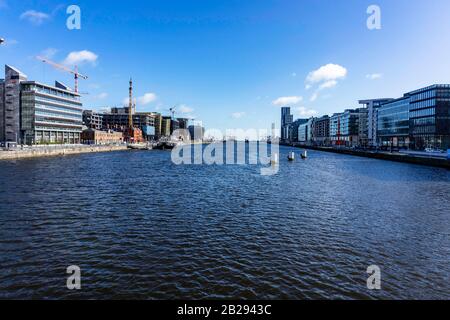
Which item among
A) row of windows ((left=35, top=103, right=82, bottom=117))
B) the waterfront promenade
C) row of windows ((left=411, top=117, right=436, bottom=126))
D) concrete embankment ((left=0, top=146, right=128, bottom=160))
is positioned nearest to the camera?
concrete embankment ((left=0, top=146, right=128, bottom=160))

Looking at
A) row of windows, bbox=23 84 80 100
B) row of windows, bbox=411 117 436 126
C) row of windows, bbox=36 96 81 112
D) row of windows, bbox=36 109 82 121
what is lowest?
row of windows, bbox=411 117 436 126

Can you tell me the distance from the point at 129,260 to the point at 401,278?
49.4 ft

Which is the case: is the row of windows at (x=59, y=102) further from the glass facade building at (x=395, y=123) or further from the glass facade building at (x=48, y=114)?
the glass facade building at (x=395, y=123)

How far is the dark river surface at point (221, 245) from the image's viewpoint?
14.0 m

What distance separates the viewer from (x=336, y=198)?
36.0 meters

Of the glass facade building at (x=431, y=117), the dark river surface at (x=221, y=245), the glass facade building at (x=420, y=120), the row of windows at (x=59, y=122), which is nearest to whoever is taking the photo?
the dark river surface at (x=221, y=245)

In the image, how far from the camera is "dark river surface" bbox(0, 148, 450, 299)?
14023mm

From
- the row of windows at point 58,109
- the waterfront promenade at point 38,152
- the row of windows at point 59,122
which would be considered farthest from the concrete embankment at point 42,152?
the row of windows at point 58,109

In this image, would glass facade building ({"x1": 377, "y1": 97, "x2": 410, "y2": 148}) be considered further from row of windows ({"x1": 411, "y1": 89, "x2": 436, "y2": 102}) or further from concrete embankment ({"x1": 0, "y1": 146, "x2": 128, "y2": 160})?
concrete embankment ({"x1": 0, "y1": 146, "x2": 128, "y2": 160})

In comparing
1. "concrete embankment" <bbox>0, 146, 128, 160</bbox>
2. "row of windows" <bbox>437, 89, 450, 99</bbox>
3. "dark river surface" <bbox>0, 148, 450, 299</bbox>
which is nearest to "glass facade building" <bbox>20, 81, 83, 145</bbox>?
"concrete embankment" <bbox>0, 146, 128, 160</bbox>

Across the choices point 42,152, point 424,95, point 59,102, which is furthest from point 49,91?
point 424,95

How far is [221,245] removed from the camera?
19438 millimetres

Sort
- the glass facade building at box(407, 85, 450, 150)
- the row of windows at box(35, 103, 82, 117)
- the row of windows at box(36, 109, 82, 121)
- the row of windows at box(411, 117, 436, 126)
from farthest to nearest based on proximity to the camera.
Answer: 1. the row of windows at box(35, 103, 82, 117)
2. the row of windows at box(36, 109, 82, 121)
3. the row of windows at box(411, 117, 436, 126)
4. the glass facade building at box(407, 85, 450, 150)

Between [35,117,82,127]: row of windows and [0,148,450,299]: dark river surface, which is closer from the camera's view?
[0,148,450,299]: dark river surface
